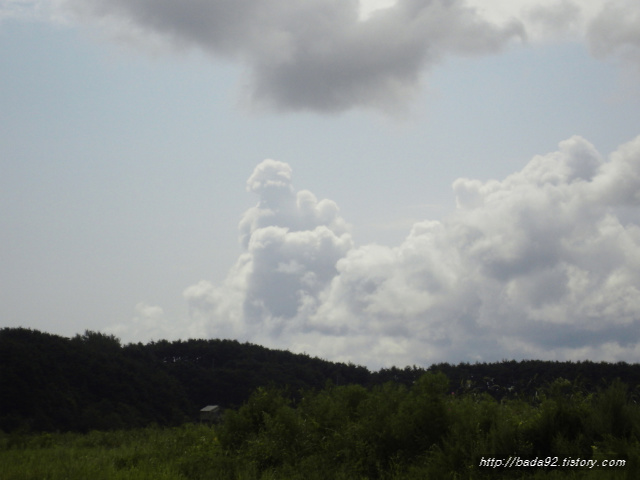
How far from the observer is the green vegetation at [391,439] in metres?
12.8

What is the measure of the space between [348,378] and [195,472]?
78.4 metres

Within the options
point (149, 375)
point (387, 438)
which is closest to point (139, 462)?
point (387, 438)

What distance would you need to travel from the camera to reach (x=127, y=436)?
2961cm

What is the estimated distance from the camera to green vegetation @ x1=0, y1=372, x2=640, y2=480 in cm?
1279

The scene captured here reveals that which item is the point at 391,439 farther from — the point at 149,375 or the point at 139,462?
the point at 149,375

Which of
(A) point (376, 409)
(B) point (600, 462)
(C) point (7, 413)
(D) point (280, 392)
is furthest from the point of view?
(C) point (7, 413)

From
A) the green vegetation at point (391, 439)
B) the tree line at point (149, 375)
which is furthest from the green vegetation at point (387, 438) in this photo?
the tree line at point (149, 375)

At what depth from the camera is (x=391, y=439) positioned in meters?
14.9

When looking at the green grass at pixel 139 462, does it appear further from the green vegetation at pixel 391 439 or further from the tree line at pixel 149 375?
the tree line at pixel 149 375

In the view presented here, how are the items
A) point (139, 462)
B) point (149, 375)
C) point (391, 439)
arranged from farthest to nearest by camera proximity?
point (149, 375) → point (139, 462) → point (391, 439)

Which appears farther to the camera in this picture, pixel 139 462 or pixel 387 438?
pixel 139 462

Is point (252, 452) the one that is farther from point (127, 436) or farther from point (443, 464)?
point (127, 436)

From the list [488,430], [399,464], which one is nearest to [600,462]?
[488,430]

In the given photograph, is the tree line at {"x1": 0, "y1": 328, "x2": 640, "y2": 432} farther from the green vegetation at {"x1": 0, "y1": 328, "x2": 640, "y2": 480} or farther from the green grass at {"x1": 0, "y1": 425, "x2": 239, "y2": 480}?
the green vegetation at {"x1": 0, "y1": 328, "x2": 640, "y2": 480}
